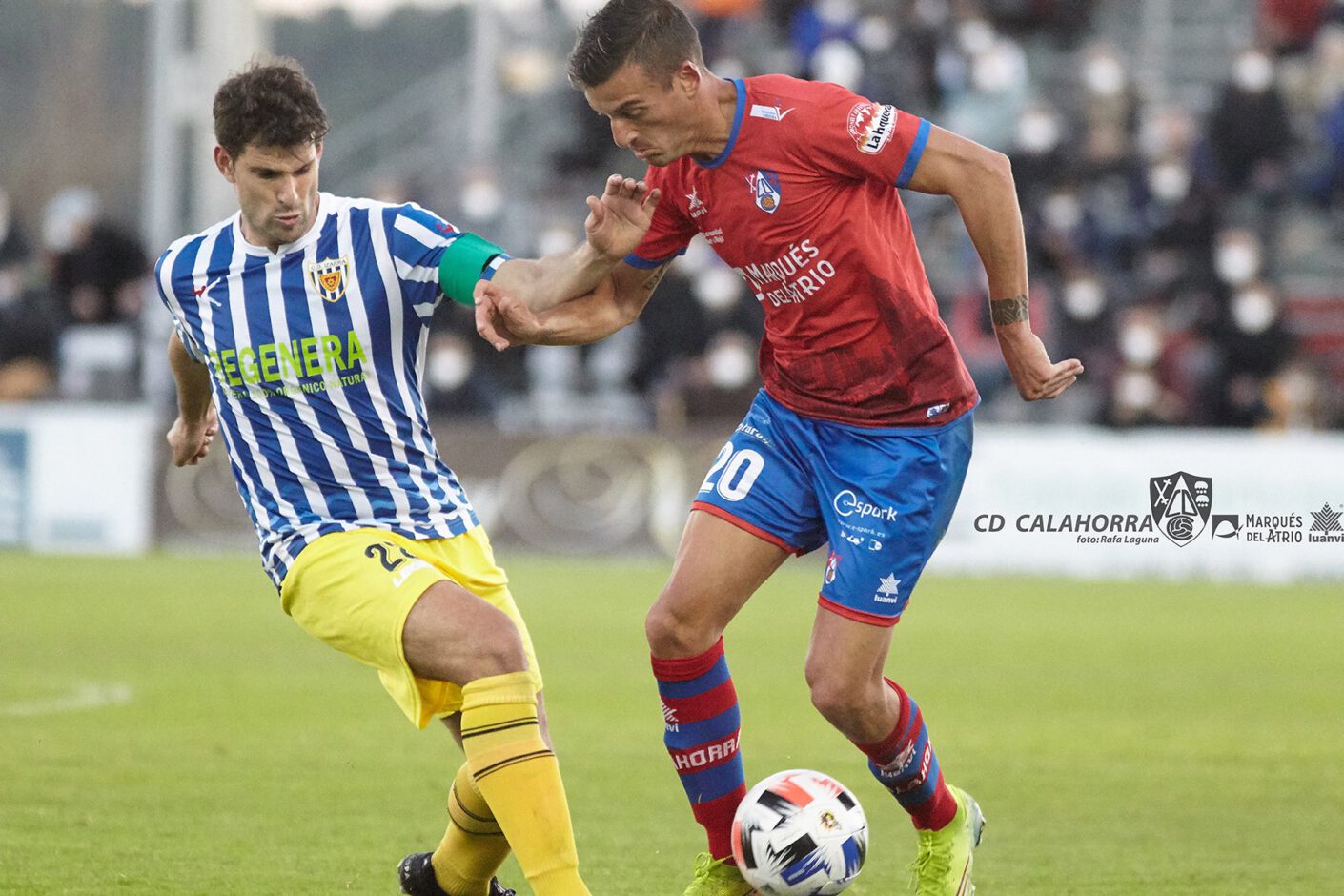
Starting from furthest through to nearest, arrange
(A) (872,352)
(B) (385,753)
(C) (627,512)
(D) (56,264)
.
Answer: (D) (56,264) < (C) (627,512) < (B) (385,753) < (A) (872,352)

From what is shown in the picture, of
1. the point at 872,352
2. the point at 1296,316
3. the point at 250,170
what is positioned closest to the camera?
the point at 250,170

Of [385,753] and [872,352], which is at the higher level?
[872,352]

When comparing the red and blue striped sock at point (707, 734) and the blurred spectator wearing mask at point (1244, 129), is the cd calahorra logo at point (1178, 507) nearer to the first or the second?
the red and blue striped sock at point (707, 734)

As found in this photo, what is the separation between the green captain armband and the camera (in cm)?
505

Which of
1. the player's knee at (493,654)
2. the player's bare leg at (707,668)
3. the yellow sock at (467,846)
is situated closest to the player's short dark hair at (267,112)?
the player's knee at (493,654)

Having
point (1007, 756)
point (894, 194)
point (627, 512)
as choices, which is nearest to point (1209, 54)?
point (627, 512)

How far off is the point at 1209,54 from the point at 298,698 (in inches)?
595

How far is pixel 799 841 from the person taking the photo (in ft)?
17.3

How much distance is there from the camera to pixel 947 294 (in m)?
17.2

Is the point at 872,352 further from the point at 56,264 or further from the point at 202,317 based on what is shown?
the point at 56,264

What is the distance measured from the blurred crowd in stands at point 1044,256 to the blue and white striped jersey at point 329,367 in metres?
11.3

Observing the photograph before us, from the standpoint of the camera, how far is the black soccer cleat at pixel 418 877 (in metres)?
5.48

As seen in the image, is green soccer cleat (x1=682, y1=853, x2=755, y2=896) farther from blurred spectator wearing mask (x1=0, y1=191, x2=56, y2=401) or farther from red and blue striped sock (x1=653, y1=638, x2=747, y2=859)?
blurred spectator wearing mask (x1=0, y1=191, x2=56, y2=401)

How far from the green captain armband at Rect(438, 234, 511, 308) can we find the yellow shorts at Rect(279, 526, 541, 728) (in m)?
0.65
